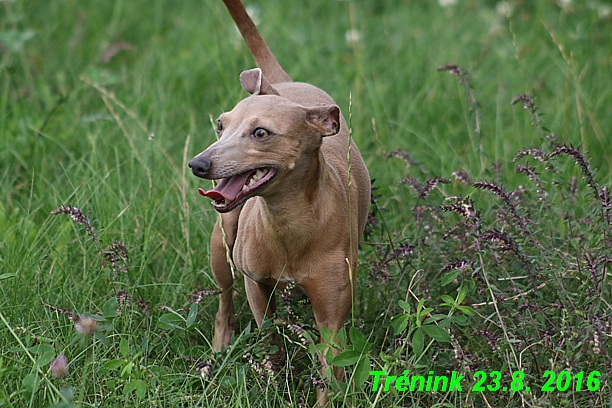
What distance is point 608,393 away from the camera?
2904 millimetres

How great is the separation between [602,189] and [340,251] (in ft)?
3.03

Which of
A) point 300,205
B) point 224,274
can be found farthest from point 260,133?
point 224,274

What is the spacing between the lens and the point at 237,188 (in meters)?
2.71

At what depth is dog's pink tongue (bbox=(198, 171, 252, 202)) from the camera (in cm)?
269

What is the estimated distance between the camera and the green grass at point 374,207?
2.93 meters

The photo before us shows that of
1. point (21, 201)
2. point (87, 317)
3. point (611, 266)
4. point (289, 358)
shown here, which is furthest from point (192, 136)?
point (611, 266)

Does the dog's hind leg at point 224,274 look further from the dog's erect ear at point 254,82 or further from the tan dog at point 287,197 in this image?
the dog's erect ear at point 254,82

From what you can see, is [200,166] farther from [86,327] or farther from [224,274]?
[224,274]

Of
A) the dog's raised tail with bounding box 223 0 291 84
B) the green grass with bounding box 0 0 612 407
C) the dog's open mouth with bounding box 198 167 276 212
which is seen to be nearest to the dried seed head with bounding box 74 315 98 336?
the green grass with bounding box 0 0 612 407

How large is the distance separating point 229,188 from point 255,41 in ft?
4.38

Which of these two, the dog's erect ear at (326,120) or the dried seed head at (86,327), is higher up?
the dog's erect ear at (326,120)

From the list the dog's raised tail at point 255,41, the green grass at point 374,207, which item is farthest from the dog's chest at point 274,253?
the dog's raised tail at point 255,41

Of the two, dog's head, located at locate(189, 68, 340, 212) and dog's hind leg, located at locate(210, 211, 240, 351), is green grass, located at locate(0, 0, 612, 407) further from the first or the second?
dog's head, located at locate(189, 68, 340, 212)

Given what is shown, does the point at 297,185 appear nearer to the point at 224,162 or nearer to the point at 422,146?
the point at 224,162
